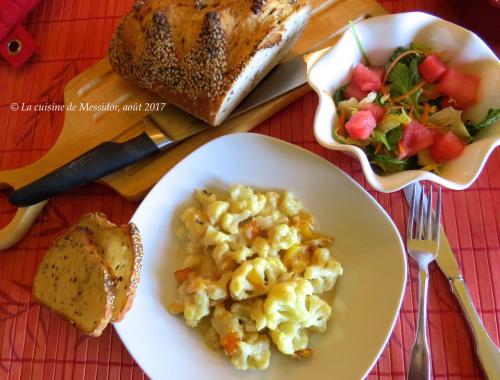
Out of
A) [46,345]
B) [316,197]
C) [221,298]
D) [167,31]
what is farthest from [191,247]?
[167,31]

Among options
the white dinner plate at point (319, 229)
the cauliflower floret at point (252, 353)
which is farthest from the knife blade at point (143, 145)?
the cauliflower floret at point (252, 353)

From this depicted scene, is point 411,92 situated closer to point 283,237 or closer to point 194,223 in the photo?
point 283,237

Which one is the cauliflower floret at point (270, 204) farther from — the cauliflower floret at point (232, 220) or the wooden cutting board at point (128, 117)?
the wooden cutting board at point (128, 117)

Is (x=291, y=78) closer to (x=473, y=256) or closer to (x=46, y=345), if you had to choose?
(x=473, y=256)

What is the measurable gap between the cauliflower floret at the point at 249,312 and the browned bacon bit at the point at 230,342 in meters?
0.04

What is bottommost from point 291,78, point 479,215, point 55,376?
point 55,376

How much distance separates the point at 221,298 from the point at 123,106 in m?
0.67

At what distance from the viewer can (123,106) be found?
4.76ft

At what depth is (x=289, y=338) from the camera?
1.11m

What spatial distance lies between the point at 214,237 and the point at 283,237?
0.17 metres

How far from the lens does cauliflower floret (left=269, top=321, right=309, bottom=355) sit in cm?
110

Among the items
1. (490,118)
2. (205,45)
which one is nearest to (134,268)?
(205,45)

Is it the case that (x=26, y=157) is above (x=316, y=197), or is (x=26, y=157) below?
below

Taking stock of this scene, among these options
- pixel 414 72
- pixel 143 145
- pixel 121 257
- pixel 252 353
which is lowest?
pixel 252 353
